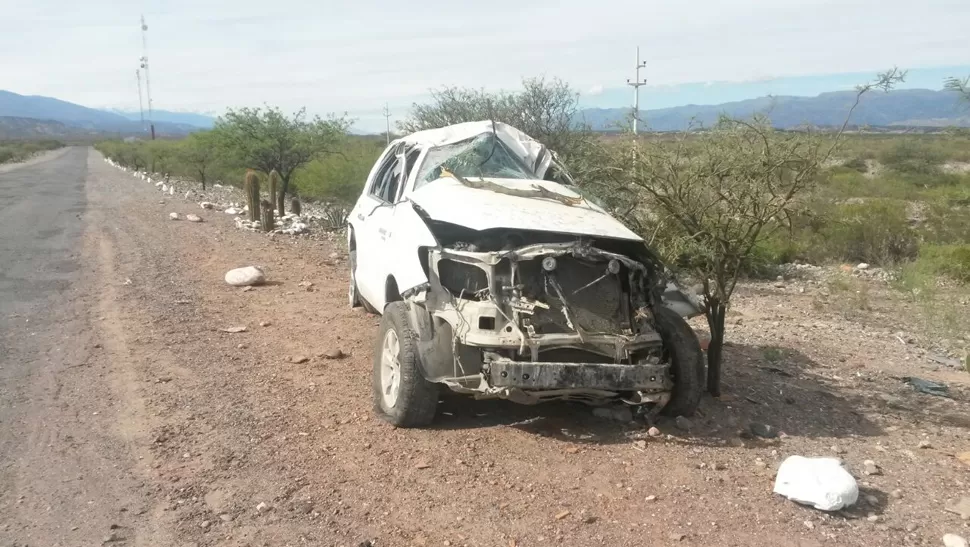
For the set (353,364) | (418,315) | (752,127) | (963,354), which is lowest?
(963,354)

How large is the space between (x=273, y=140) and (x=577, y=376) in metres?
19.7

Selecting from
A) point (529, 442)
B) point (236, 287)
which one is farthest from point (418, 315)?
point (236, 287)

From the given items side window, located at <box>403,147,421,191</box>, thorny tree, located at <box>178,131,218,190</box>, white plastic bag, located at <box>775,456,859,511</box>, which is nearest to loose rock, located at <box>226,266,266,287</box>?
side window, located at <box>403,147,421,191</box>

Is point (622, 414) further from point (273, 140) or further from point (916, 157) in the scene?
point (916, 157)

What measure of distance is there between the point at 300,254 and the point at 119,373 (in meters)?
6.63

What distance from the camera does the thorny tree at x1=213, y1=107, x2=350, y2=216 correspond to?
22.8 m

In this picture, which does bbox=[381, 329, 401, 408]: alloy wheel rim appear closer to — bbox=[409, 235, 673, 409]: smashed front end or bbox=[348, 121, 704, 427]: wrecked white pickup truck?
bbox=[348, 121, 704, 427]: wrecked white pickup truck

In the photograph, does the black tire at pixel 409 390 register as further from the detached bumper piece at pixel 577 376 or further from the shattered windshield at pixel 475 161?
the shattered windshield at pixel 475 161

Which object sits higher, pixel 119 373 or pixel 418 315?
pixel 418 315

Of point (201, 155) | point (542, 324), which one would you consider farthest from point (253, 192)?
point (201, 155)

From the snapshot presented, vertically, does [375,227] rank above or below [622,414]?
above

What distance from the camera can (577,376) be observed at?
4781mm

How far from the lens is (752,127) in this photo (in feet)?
19.2

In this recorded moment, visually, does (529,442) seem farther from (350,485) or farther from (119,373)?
(119,373)
